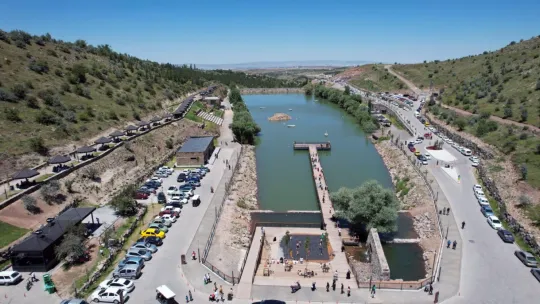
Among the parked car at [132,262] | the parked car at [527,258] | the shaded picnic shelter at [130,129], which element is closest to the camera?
the parked car at [132,262]

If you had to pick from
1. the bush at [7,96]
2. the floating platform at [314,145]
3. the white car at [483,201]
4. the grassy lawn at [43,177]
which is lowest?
the floating platform at [314,145]

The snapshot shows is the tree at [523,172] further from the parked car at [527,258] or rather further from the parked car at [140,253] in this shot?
the parked car at [140,253]

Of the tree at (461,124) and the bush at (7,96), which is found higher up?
the bush at (7,96)

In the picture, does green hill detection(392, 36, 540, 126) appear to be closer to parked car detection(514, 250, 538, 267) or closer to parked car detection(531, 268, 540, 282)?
parked car detection(514, 250, 538, 267)

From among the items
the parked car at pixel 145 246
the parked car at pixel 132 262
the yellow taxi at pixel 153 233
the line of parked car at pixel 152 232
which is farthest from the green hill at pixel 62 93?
the parked car at pixel 132 262

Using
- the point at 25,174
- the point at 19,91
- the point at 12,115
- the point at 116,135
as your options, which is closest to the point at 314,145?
the point at 116,135

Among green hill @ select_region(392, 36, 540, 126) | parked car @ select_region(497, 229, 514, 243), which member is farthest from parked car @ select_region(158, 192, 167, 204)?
green hill @ select_region(392, 36, 540, 126)
